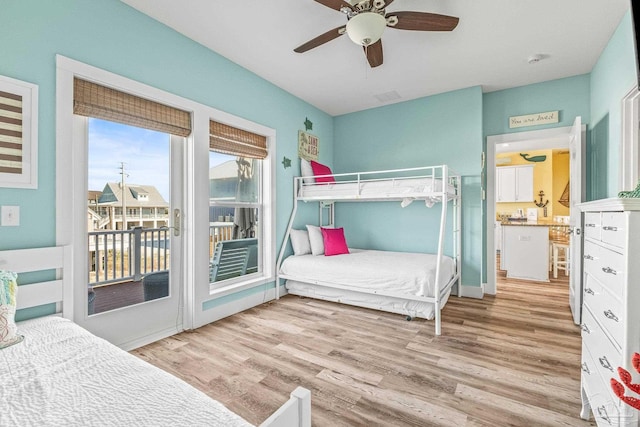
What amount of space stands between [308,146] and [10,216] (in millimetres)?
3058

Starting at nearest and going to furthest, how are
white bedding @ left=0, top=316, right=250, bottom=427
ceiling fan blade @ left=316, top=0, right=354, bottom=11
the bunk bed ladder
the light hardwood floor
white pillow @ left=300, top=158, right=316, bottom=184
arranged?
white bedding @ left=0, top=316, right=250, bottom=427 → the light hardwood floor → ceiling fan blade @ left=316, top=0, right=354, bottom=11 → the bunk bed ladder → white pillow @ left=300, top=158, right=316, bottom=184

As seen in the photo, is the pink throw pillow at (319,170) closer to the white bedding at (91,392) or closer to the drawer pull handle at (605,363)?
the white bedding at (91,392)

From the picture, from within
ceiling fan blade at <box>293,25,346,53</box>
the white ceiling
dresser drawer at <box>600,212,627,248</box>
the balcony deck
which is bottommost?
the balcony deck

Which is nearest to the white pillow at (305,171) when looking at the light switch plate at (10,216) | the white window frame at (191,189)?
the white window frame at (191,189)

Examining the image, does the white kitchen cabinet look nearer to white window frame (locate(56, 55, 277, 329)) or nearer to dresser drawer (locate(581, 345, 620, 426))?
white window frame (locate(56, 55, 277, 329))

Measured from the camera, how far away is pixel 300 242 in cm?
370

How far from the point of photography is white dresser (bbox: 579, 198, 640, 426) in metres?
0.94

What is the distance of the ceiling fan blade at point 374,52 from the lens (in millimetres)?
2185

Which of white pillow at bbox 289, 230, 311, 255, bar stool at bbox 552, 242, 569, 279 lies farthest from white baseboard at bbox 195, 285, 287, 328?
bar stool at bbox 552, 242, 569, 279

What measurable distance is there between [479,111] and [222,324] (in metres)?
3.73

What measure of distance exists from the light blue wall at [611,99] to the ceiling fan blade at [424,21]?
125 cm

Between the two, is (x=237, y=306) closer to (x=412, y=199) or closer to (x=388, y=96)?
(x=412, y=199)

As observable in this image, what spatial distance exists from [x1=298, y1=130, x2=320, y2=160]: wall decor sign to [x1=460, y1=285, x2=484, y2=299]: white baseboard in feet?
8.64

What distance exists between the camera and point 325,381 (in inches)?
71.4
